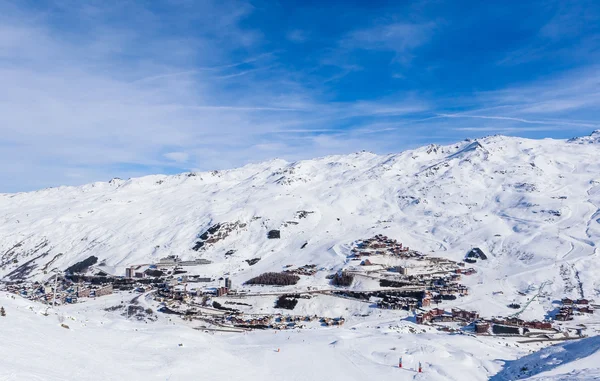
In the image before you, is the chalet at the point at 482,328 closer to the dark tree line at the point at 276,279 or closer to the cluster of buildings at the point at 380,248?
the dark tree line at the point at 276,279

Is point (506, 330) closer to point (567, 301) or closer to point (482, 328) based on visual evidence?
point (482, 328)

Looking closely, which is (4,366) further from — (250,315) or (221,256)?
(221,256)

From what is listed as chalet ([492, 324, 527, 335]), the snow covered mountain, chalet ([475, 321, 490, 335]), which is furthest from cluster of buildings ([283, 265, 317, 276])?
chalet ([492, 324, 527, 335])

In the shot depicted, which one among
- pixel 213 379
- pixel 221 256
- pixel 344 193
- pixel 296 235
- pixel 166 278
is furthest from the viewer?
pixel 344 193

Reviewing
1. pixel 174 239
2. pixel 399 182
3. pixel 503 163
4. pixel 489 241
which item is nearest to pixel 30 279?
pixel 174 239

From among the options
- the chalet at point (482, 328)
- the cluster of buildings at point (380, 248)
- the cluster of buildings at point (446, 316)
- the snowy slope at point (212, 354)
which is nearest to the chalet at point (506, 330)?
the chalet at point (482, 328)

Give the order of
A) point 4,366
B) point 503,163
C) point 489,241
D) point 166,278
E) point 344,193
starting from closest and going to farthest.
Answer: point 4,366 → point 166,278 → point 489,241 → point 344,193 → point 503,163
